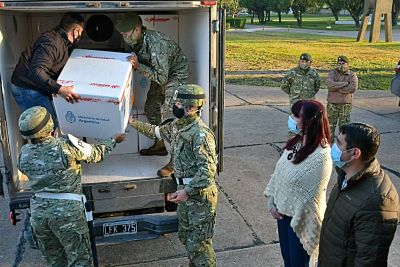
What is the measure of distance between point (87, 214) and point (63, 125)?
85 centimetres

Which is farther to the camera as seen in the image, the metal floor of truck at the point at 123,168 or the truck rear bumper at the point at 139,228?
the metal floor of truck at the point at 123,168

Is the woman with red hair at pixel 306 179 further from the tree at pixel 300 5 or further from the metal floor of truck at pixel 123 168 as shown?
the tree at pixel 300 5

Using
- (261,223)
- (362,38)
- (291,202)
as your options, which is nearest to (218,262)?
(261,223)

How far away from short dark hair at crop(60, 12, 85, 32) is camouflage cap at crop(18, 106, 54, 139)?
1.49 m

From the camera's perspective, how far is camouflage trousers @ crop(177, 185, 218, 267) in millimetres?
3480

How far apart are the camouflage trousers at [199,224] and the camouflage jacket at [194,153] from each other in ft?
0.39

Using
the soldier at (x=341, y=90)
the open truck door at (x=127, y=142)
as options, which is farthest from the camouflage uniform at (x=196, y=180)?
the soldier at (x=341, y=90)

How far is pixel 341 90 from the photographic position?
258 inches

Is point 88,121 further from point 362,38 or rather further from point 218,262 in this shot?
point 362,38

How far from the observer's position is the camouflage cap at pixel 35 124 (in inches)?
117

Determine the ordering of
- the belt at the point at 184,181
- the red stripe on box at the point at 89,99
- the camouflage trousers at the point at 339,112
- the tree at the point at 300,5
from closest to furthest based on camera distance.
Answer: the belt at the point at 184,181 < the red stripe on box at the point at 89,99 < the camouflage trousers at the point at 339,112 < the tree at the point at 300,5

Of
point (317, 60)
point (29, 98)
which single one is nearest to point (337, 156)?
point (29, 98)

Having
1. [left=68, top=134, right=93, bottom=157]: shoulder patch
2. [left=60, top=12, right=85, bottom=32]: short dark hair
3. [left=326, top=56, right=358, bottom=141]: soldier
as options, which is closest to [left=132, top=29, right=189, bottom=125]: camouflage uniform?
[left=60, top=12, right=85, bottom=32]: short dark hair

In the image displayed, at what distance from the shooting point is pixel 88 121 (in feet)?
12.3
